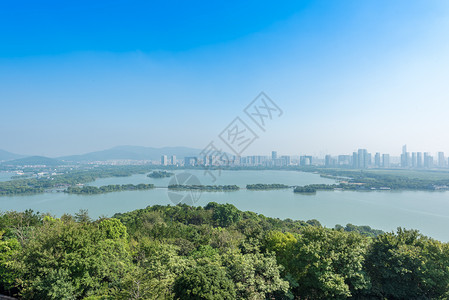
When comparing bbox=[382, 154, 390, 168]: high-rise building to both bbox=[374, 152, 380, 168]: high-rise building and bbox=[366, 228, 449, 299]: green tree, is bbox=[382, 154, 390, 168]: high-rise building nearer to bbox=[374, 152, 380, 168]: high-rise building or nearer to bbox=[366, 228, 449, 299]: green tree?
bbox=[374, 152, 380, 168]: high-rise building

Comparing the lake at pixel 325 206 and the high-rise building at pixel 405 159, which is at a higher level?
the high-rise building at pixel 405 159

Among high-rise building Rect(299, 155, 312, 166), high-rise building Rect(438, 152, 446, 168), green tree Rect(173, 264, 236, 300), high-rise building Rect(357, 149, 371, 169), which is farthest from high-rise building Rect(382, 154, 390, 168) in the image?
green tree Rect(173, 264, 236, 300)

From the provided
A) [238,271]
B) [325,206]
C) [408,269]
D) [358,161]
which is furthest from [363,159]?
[238,271]

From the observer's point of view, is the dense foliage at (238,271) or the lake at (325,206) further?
the lake at (325,206)

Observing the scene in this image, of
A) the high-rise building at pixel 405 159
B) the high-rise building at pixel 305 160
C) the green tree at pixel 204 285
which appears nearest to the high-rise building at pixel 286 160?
the high-rise building at pixel 305 160

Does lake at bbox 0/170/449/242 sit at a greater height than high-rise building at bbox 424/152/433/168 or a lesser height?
lesser

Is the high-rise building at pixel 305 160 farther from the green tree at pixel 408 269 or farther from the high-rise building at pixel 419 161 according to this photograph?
the green tree at pixel 408 269

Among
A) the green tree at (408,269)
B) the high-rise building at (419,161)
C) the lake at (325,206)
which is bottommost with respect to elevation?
the lake at (325,206)

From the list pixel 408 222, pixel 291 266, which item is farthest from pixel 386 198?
pixel 291 266

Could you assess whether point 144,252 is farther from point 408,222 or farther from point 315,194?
point 315,194

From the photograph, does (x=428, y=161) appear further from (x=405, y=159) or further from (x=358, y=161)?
(x=358, y=161)

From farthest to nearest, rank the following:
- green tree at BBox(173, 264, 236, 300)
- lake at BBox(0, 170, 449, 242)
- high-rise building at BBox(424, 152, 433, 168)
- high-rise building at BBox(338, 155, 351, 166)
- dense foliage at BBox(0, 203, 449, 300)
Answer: high-rise building at BBox(338, 155, 351, 166) < high-rise building at BBox(424, 152, 433, 168) < lake at BBox(0, 170, 449, 242) < dense foliage at BBox(0, 203, 449, 300) < green tree at BBox(173, 264, 236, 300)
